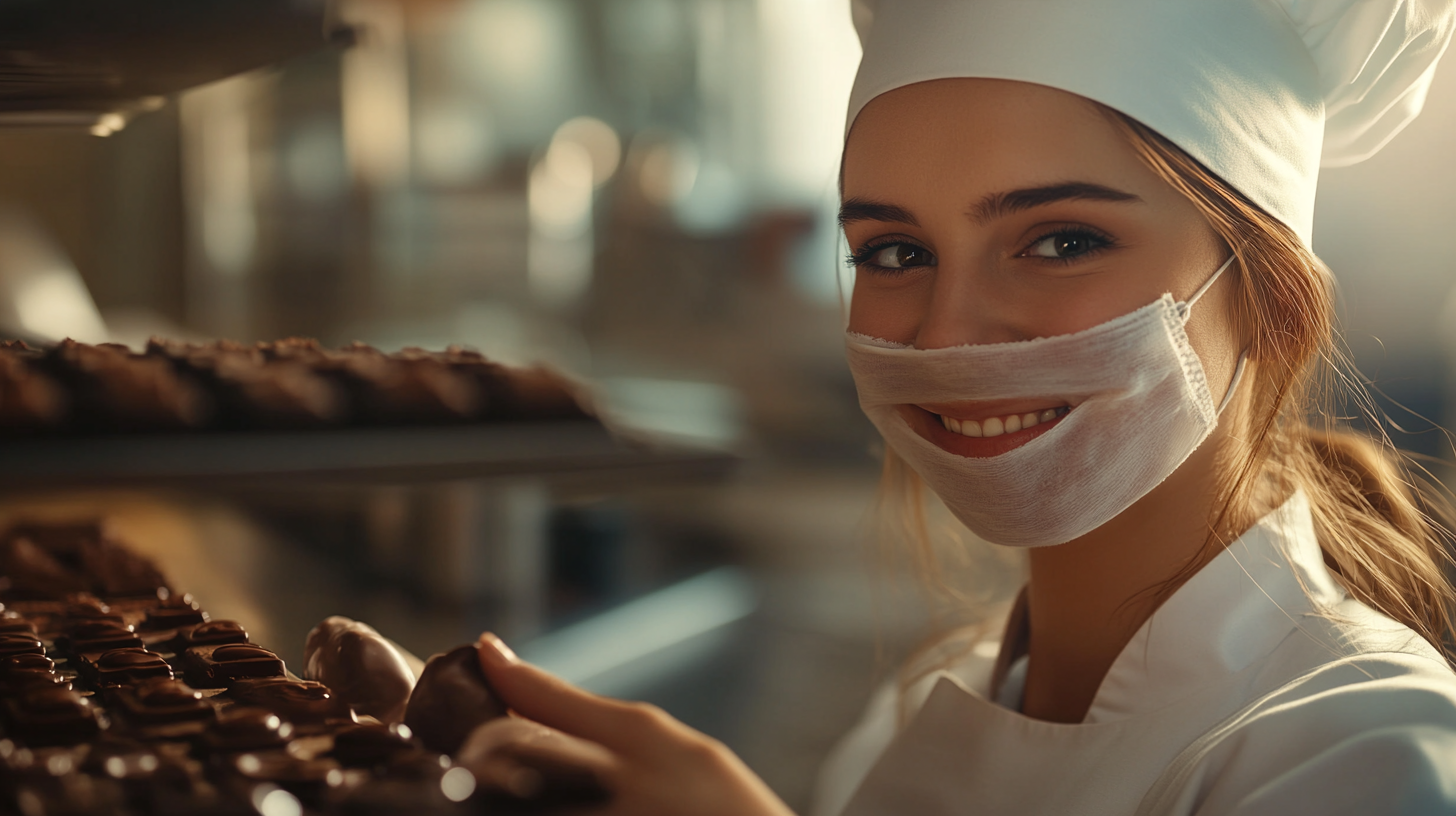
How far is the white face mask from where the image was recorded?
857 mm

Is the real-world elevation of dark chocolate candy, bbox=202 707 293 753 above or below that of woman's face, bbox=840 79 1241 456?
below

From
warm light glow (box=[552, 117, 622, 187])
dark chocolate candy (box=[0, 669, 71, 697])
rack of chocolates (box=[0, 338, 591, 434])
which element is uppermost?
warm light glow (box=[552, 117, 622, 187])

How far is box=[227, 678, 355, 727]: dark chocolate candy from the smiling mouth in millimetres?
587

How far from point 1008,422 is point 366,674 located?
0.58 meters

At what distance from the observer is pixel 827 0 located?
5.64 metres

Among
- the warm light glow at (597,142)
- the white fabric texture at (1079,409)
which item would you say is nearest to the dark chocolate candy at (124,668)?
the white fabric texture at (1079,409)

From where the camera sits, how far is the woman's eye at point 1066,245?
2.89ft

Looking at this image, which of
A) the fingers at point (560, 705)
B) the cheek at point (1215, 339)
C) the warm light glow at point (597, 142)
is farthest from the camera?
the warm light glow at point (597, 142)

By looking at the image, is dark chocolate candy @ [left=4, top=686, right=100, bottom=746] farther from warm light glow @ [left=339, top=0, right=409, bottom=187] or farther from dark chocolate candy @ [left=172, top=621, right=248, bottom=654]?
warm light glow @ [left=339, top=0, right=409, bottom=187]

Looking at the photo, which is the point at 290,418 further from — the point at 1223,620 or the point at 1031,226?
the point at 1223,620

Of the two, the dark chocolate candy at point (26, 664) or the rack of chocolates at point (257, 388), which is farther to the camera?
the rack of chocolates at point (257, 388)

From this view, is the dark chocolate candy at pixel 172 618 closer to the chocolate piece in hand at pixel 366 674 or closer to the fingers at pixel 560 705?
the chocolate piece in hand at pixel 366 674

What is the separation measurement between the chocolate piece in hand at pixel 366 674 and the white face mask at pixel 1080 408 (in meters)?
0.51

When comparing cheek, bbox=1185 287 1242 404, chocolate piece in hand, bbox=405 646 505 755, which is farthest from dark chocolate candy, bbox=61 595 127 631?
cheek, bbox=1185 287 1242 404
